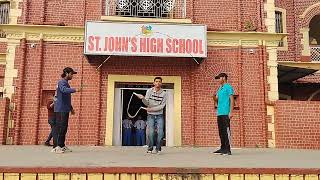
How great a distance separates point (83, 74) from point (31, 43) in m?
1.95

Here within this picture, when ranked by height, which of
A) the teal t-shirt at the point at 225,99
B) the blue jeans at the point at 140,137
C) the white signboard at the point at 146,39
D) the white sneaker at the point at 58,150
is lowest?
the blue jeans at the point at 140,137

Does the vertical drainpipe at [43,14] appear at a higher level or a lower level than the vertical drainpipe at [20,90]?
higher

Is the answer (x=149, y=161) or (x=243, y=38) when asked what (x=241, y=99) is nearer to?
(x=243, y=38)

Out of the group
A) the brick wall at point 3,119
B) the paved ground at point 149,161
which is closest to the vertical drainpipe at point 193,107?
the paved ground at point 149,161

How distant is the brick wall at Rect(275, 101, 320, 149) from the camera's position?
39.6ft

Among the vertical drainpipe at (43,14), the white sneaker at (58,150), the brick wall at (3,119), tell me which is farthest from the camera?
the vertical drainpipe at (43,14)

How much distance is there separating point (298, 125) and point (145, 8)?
6301mm

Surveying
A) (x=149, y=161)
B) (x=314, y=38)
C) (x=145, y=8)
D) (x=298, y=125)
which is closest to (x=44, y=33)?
(x=145, y=8)

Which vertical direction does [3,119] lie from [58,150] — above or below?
above

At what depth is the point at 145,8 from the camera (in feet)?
42.9

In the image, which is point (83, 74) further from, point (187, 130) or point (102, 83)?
point (187, 130)

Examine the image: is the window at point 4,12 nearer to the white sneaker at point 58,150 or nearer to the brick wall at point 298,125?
the white sneaker at point 58,150

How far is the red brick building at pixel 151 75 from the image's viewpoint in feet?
39.7

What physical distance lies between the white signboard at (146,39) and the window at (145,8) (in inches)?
51.8
